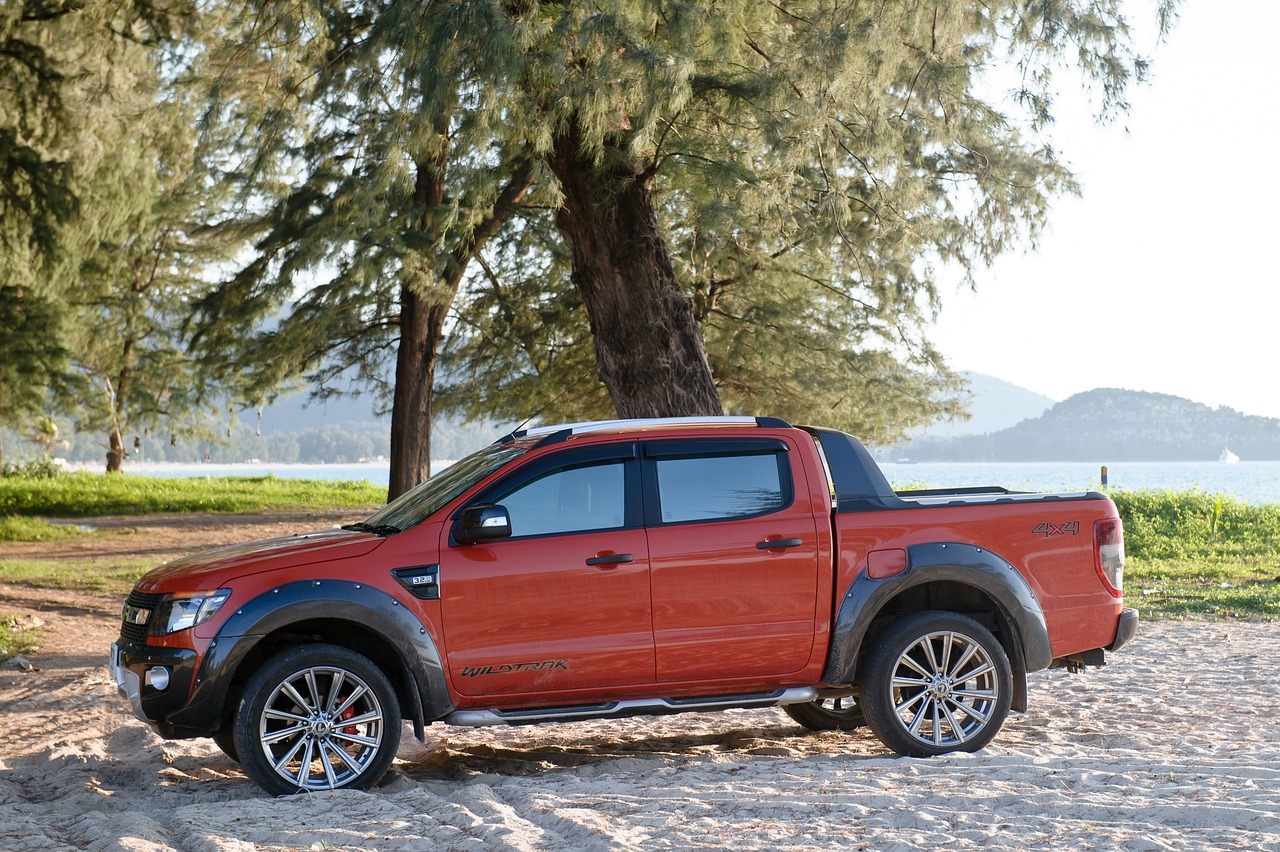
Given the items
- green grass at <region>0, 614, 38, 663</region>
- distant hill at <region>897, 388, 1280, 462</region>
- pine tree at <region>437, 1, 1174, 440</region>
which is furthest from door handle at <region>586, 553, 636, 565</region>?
distant hill at <region>897, 388, 1280, 462</region>

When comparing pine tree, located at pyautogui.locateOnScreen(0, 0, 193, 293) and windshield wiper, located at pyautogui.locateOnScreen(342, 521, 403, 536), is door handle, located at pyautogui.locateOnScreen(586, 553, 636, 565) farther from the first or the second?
pine tree, located at pyautogui.locateOnScreen(0, 0, 193, 293)

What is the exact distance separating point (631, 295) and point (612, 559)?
19.2 ft

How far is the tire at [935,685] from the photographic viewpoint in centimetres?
664

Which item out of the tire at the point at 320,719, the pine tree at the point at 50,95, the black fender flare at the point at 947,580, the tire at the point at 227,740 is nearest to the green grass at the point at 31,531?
the pine tree at the point at 50,95

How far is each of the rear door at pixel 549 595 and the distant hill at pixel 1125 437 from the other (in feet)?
594

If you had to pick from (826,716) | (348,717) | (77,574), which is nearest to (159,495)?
(77,574)

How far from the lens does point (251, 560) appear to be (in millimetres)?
6148

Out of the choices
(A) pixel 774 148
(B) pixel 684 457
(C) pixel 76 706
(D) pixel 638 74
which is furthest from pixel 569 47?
(C) pixel 76 706

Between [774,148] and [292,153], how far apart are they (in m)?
10.2

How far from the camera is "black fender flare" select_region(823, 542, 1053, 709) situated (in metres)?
6.59

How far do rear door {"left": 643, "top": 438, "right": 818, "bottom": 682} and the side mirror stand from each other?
30.8 inches

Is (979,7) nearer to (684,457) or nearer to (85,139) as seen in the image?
(684,457)

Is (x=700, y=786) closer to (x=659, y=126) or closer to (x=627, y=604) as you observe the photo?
(x=627, y=604)

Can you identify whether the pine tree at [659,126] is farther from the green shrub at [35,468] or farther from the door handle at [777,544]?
the green shrub at [35,468]
